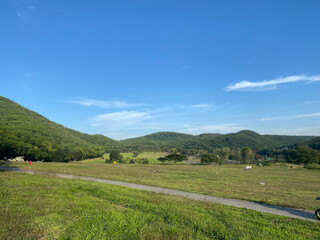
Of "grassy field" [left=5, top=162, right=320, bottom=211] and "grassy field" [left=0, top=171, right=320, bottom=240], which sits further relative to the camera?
"grassy field" [left=5, top=162, right=320, bottom=211]

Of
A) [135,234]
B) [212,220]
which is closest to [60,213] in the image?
[135,234]

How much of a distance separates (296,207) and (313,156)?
136250 millimetres

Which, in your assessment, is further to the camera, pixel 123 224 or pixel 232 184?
pixel 232 184

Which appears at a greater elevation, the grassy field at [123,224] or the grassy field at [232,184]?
the grassy field at [123,224]

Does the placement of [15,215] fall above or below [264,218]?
above

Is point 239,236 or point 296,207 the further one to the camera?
point 296,207

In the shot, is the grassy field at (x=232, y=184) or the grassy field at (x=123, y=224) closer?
the grassy field at (x=123, y=224)

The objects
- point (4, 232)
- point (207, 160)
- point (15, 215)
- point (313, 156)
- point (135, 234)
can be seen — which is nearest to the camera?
point (4, 232)

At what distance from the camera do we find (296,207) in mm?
14586

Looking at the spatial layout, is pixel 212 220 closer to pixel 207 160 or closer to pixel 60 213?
pixel 60 213

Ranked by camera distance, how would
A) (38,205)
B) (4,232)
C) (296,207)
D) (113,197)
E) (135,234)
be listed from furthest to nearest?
1. (296,207)
2. (113,197)
3. (38,205)
4. (135,234)
5. (4,232)

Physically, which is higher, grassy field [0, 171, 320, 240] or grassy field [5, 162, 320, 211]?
grassy field [0, 171, 320, 240]

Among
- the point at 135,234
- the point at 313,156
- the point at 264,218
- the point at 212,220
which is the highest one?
the point at 135,234

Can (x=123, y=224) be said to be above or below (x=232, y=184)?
above
